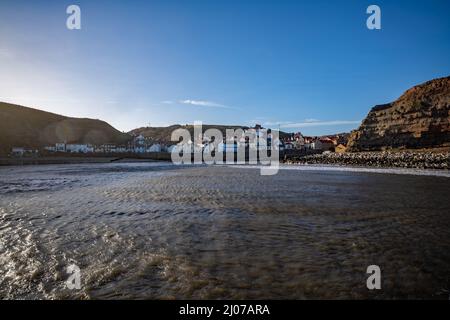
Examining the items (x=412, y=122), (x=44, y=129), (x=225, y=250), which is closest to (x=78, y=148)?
(x=44, y=129)

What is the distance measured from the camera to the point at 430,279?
18.1 feet

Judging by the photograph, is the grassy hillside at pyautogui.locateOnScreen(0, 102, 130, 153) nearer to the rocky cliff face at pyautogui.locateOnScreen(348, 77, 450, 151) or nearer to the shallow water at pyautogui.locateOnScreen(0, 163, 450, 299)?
the shallow water at pyautogui.locateOnScreen(0, 163, 450, 299)

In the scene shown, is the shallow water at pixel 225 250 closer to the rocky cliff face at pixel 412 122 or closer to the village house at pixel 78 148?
the rocky cliff face at pixel 412 122

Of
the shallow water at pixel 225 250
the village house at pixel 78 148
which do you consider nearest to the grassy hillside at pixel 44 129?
the village house at pixel 78 148

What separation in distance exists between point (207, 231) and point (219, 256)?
2377mm

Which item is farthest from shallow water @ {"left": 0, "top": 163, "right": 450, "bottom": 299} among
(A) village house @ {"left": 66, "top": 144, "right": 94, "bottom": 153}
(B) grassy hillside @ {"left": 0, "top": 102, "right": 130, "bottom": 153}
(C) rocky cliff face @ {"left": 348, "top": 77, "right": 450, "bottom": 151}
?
(A) village house @ {"left": 66, "top": 144, "right": 94, "bottom": 153}

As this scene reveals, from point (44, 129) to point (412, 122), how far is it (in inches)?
5465

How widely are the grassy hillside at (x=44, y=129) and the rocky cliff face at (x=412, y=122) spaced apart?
363ft

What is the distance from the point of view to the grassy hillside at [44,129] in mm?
109312

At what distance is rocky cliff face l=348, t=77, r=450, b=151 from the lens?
70.4m

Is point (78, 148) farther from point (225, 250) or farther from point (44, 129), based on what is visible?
point (225, 250)

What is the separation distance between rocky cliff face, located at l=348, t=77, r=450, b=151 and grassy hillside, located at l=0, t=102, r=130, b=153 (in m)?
111
